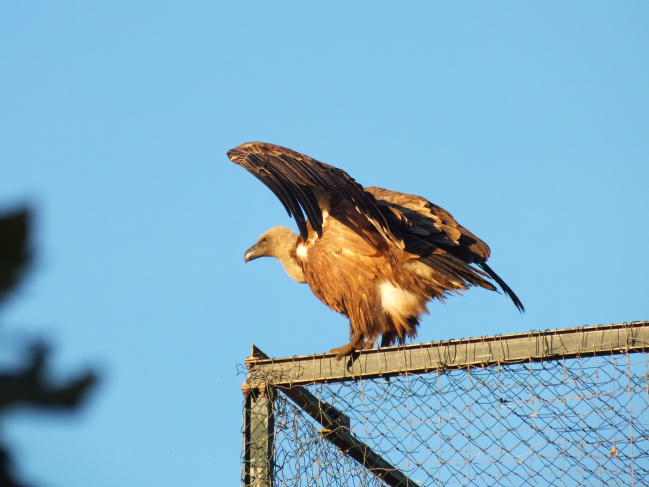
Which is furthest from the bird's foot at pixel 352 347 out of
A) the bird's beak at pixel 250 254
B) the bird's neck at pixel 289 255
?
the bird's beak at pixel 250 254

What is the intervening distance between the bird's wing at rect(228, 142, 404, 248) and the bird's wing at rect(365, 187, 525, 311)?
0.63 ft

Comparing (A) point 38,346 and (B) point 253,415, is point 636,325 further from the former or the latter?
(A) point 38,346

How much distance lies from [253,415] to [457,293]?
247 centimetres

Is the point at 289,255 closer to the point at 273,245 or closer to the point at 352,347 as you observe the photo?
the point at 273,245

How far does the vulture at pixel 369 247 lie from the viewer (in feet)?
18.4

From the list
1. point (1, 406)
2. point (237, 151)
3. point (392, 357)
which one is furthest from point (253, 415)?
point (1, 406)

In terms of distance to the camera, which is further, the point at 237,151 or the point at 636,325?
the point at 237,151

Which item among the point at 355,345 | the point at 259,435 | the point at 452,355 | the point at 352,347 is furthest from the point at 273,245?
the point at 452,355

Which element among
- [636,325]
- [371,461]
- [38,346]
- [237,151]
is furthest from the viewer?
[237,151]

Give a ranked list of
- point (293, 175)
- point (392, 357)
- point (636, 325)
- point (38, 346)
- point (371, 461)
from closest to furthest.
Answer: point (38, 346) < point (636, 325) < point (392, 357) < point (371, 461) < point (293, 175)

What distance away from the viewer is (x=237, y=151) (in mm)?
6219

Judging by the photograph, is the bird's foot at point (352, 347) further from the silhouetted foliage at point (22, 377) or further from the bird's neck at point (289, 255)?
the silhouetted foliage at point (22, 377)

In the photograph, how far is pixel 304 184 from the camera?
566cm

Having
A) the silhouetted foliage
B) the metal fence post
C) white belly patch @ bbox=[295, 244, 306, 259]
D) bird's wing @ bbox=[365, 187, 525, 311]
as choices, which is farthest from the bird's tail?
the silhouetted foliage
